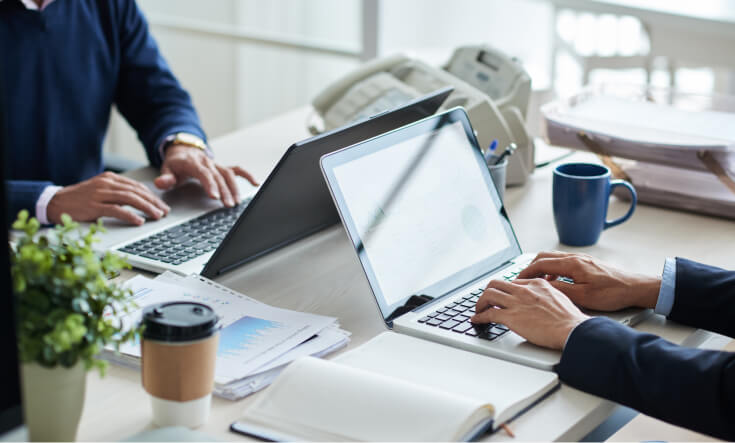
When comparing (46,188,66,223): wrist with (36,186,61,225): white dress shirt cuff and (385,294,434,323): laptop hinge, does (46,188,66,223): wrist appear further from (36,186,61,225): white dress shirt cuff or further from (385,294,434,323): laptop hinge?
(385,294,434,323): laptop hinge

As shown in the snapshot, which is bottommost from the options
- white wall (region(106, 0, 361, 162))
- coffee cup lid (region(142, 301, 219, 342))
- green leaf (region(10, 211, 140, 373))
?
white wall (region(106, 0, 361, 162))

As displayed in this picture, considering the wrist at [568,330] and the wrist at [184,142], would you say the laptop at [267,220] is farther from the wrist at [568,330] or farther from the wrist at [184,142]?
the wrist at [568,330]

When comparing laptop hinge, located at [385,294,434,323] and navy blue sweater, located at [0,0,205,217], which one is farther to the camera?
navy blue sweater, located at [0,0,205,217]

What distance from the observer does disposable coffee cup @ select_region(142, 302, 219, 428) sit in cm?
79

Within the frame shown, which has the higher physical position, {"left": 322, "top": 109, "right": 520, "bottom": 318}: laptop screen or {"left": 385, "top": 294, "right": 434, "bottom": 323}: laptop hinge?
{"left": 322, "top": 109, "right": 520, "bottom": 318}: laptop screen

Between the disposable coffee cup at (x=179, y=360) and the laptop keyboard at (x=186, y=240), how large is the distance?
43 cm

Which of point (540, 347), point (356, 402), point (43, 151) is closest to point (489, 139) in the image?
point (540, 347)

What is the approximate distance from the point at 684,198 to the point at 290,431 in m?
1.00

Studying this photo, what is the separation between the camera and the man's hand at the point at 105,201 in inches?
55.6

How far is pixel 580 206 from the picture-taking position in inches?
53.1

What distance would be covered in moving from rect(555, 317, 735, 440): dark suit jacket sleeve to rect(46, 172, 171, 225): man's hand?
0.79 meters

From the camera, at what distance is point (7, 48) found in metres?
1.80

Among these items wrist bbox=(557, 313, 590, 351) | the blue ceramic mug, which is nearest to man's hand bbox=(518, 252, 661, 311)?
wrist bbox=(557, 313, 590, 351)

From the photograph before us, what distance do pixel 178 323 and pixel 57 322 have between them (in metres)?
0.12
